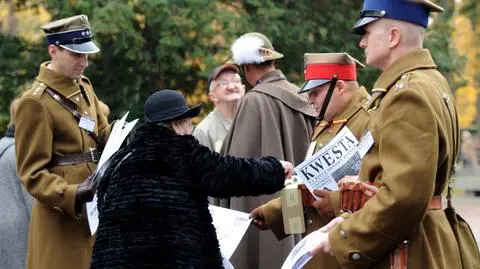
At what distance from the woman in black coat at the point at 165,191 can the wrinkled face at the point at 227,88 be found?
3655mm

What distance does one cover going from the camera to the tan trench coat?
24.5ft

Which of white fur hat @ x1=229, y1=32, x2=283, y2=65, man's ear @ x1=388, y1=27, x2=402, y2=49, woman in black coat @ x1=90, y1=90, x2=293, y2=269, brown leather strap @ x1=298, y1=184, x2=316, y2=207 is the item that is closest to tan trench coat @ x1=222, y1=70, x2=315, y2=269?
white fur hat @ x1=229, y1=32, x2=283, y2=65

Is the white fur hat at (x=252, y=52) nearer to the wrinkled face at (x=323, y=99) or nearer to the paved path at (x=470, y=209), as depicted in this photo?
the wrinkled face at (x=323, y=99)

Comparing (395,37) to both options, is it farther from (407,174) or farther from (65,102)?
(65,102)

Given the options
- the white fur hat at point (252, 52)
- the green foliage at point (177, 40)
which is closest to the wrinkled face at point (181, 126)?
the white fur hat at point (252, 52)

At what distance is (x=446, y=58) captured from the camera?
14.6 meters

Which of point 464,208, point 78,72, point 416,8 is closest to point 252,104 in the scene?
point 78,72

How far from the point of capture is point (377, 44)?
4.73 metres

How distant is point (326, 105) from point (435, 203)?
1627 mm

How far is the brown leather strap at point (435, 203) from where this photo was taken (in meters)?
4.55

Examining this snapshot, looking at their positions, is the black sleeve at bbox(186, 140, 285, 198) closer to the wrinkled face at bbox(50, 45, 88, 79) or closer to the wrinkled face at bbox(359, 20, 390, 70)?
the wrinkled face at bbox(359, 20, 390, 70)

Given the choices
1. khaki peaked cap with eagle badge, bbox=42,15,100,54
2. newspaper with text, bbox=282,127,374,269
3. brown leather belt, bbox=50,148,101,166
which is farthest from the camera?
khaki peaked cap with eagle badge, bbox=42,15,100,54

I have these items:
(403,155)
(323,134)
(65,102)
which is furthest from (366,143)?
(65,102)

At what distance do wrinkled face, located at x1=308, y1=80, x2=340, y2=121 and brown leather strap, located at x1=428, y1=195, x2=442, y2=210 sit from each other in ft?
5.20
